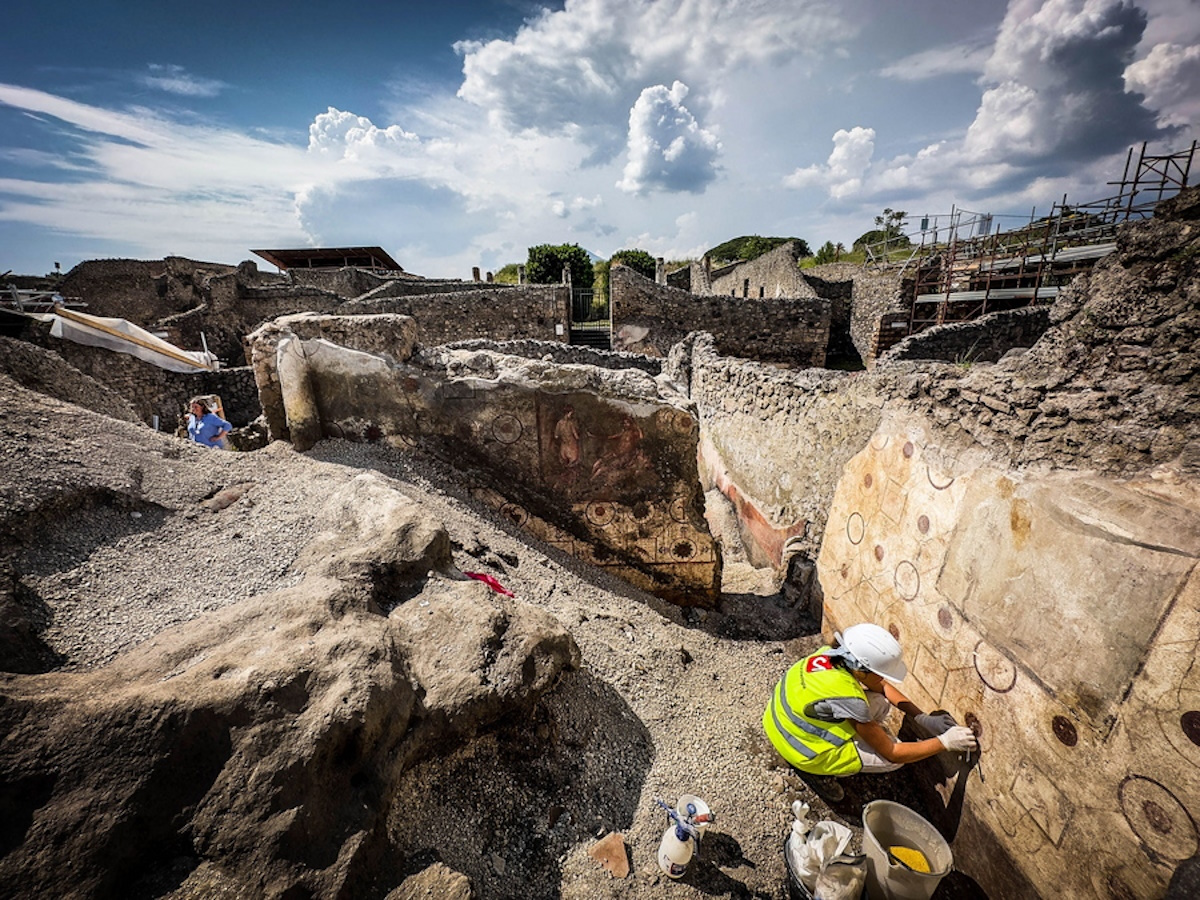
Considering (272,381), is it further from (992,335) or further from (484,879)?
(992,335)

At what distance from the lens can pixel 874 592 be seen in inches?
139

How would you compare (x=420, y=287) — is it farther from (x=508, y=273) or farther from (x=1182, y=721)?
(x=1182, y=721)

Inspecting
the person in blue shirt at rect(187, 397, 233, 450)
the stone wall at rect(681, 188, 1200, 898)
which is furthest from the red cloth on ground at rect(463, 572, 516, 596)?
the person in blue shirt at rect(187, 397, 233, 450)

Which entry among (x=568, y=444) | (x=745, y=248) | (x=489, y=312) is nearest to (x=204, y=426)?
(x=568, y=444)

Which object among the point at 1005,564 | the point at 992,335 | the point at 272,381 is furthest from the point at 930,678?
the point at 992,335

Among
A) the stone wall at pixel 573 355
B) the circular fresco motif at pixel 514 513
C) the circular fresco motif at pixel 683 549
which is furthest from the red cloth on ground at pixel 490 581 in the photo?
the stone wall at pixel 573 355

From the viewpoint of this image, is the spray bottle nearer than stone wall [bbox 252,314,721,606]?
Yes

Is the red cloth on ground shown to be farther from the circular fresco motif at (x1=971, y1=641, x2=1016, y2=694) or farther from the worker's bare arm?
the circular fresco motif at (x1=971, y1=641, x2=1016, y2=694)

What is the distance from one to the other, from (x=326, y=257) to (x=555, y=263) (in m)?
12.3

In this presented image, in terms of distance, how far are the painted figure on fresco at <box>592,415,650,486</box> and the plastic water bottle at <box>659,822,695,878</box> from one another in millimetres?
2528

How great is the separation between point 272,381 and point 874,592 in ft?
16.4

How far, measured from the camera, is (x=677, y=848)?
2166mm

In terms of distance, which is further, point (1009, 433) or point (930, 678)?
point (930, 678)

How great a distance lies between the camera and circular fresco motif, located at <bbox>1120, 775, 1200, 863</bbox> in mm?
1674
